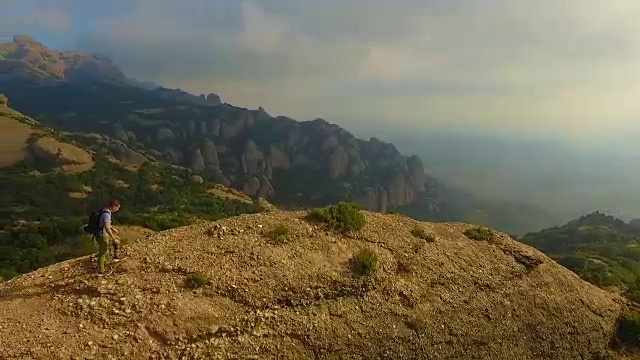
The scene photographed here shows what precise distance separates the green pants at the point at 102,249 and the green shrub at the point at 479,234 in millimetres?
15047

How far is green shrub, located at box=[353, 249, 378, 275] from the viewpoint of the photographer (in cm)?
1841

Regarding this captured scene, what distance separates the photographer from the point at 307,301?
16.9 metres

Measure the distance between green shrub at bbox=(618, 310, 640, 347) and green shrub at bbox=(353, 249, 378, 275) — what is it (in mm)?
11942

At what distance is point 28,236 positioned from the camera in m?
61.3

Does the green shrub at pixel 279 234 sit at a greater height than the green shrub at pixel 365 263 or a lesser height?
greater

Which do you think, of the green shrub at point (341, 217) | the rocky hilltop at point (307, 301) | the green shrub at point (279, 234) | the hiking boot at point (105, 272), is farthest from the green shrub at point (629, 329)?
the hiking boot at point (105, 272)

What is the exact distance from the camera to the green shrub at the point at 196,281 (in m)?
15.7

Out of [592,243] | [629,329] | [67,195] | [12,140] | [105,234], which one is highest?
[105,234]

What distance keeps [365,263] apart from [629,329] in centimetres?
1267

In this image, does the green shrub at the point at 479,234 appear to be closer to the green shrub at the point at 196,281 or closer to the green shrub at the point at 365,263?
the green shrub at the point at 365,263

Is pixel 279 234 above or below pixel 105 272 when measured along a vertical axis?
above

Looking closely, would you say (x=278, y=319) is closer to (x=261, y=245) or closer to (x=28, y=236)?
(x=261, y=245)

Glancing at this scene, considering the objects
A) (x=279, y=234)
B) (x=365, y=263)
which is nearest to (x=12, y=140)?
(x=279, y=234)

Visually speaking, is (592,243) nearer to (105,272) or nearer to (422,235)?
(422,235)
